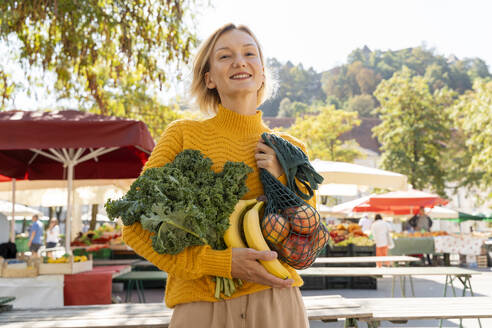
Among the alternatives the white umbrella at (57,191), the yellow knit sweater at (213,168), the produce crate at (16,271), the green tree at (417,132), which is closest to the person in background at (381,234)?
the white umbrella at (57,191)

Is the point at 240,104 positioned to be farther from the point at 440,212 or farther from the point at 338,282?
the point at 440,212

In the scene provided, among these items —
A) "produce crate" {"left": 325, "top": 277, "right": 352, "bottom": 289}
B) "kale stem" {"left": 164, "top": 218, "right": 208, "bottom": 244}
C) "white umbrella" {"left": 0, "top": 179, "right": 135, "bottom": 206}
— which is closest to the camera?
"kale stem" {"left": 164, "top": 218, "right": 208, "bottom": 244}

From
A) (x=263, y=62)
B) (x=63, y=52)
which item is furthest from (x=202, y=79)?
(x=63, y=52)

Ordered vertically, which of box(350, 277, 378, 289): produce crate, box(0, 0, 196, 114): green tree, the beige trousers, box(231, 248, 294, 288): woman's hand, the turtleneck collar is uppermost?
box(0, 0, 196, 114): green tree

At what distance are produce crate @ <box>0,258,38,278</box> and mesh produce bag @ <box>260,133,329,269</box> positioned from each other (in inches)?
187

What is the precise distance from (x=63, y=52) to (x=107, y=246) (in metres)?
4.13

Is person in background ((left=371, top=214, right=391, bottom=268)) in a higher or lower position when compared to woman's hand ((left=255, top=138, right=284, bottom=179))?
lower

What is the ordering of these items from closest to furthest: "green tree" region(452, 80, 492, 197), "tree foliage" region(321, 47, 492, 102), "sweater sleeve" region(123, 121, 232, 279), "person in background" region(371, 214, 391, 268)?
"sweater sleeve" region(123, 121, 232, 279) < "person in background" region(371, 214, 391, 268) < "green tree" region(452, 80, 492, 197) < "tree foliage" region(321, 47, 492, 102)

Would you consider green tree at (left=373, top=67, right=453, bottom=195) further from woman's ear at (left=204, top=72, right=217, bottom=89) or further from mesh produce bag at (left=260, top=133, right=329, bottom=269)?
mesh produce bag at (left=260, top=133, right=329, bottom=269)

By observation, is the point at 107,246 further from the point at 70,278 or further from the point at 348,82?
the point at 348,82

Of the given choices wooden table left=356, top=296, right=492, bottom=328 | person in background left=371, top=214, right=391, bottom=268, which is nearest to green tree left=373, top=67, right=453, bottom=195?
person in background left=371, top=214, right=391, bottom=268

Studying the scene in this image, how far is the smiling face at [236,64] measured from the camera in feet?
6.40

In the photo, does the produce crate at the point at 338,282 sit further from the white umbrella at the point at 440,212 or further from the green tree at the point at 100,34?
the white umbrella at the point at 440,212

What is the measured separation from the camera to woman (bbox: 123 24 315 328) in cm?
161
